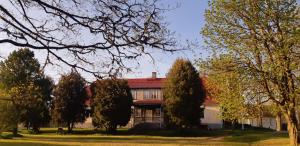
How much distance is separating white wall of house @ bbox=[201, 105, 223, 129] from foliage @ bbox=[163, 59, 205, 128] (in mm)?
15997

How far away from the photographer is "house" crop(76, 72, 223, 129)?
6756cm

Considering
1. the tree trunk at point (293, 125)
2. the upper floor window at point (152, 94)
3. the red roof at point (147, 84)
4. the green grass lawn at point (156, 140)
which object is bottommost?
the green grass lawn at point (156, 140)

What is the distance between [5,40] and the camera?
26.4ft

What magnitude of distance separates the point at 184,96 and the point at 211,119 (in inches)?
751

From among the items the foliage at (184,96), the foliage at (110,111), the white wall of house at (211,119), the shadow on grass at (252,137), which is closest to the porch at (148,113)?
the white wall of house at (211,119)

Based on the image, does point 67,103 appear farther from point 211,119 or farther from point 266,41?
point 266,41

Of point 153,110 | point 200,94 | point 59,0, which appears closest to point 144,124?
point 153,110

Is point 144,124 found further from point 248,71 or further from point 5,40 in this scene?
point 5,40

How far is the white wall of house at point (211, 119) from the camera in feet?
236

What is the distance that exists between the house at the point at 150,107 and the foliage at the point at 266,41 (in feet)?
112

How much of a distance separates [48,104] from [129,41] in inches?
2519

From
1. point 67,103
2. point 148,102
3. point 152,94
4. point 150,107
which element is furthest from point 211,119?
point 67,103

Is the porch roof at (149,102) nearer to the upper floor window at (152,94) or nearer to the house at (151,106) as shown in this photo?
the house at (151,106)

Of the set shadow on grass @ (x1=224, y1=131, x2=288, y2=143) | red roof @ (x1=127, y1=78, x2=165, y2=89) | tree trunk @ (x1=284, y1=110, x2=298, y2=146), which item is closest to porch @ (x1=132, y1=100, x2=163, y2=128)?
red roof @ (x1=127, y1=78, x2=165, y2=89)
